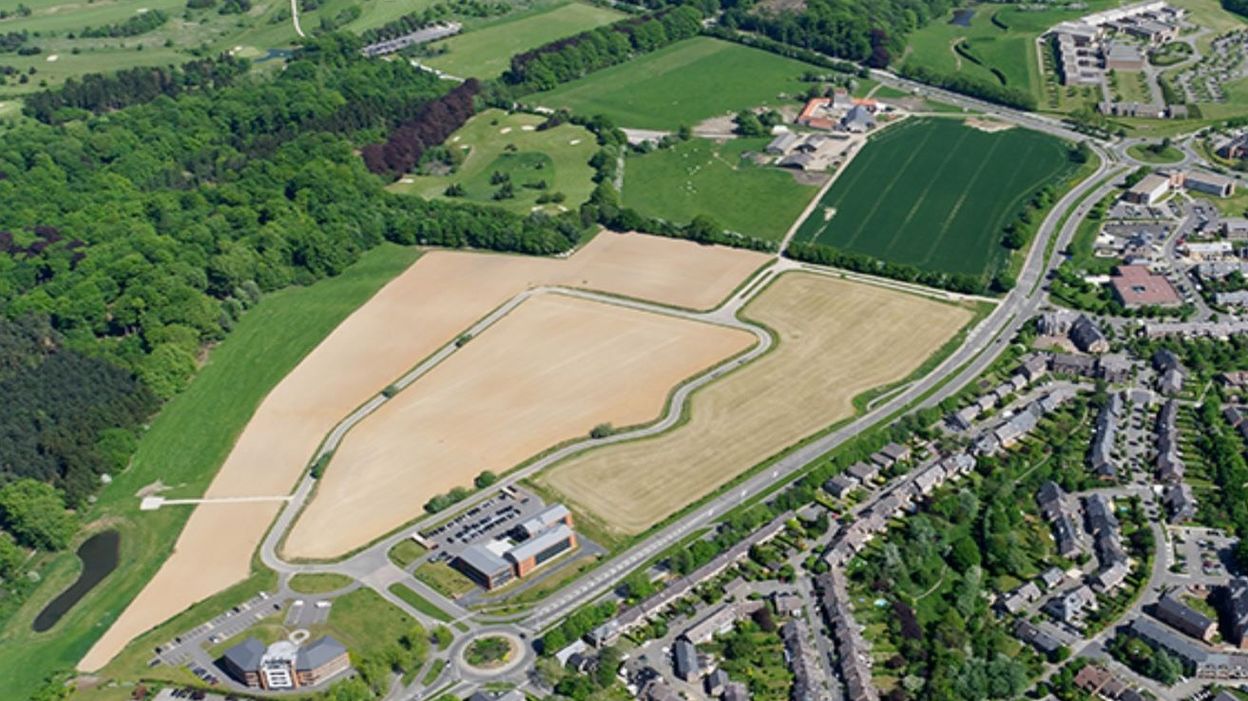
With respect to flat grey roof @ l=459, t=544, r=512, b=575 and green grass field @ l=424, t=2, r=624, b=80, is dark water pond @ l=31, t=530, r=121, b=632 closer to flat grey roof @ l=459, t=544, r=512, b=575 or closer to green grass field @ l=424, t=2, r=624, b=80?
flat grey roof @ l=459, t=544, r=512, b=575

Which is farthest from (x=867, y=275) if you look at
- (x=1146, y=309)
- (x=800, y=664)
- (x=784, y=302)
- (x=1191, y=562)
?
(x=800, y=664)

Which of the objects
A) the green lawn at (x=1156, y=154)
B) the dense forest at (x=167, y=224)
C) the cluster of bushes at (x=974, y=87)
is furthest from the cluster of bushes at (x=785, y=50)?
the dense forest at (x=167, y=224)

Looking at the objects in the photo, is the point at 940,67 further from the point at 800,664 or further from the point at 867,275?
the point at 800,664

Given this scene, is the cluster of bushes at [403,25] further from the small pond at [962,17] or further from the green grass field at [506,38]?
the small pond at [962,17]

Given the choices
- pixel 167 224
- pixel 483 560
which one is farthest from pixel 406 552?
pixel 167 224

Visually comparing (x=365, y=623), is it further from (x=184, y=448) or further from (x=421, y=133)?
(x=421, y=133)

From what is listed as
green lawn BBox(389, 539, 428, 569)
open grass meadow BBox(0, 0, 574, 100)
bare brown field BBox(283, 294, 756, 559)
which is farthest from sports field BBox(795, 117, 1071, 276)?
open grass meadow BBox(0, 0, 574, 100)
